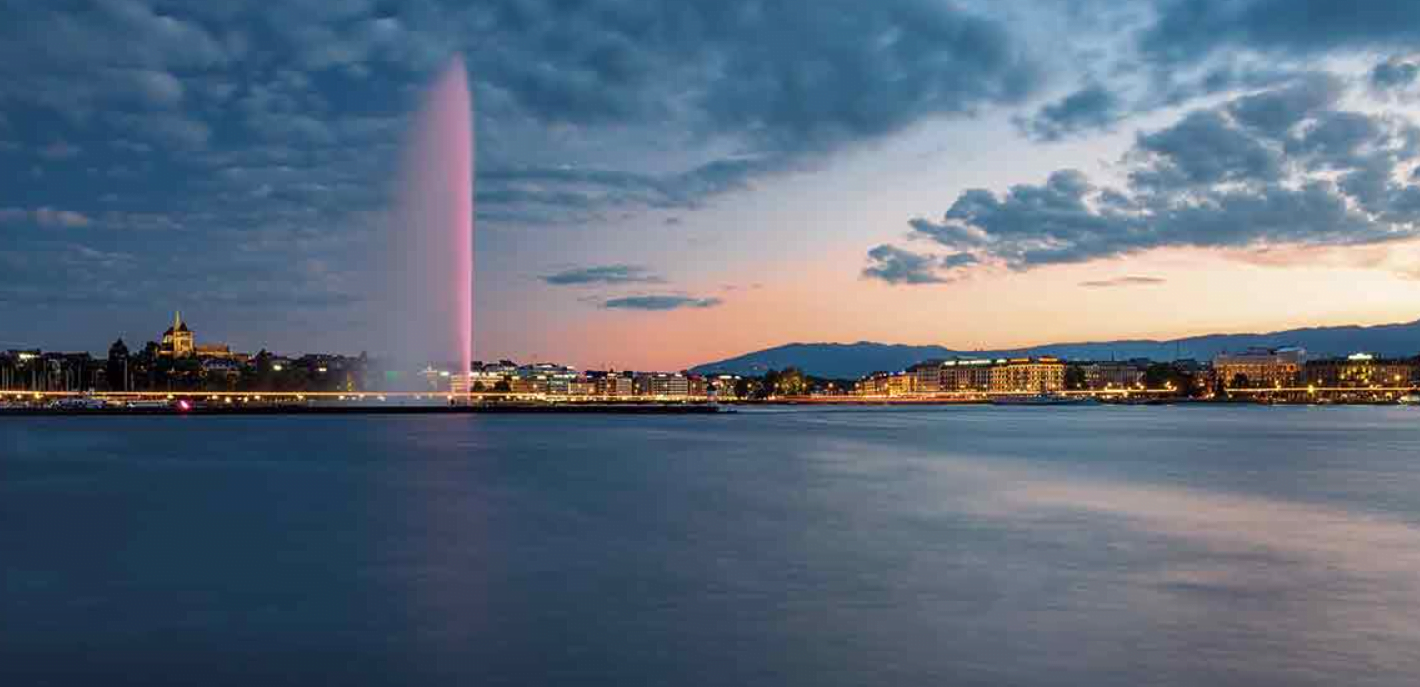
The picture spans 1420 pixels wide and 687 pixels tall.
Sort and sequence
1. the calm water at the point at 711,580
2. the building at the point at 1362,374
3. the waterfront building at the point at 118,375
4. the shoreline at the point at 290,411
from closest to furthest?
the calm water at the point at 711,580 → the shoreline at the point at 290,411 → the waterfront building at the point at 118,375 → the building at the point at 1362,374

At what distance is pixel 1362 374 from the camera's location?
191750 millimetres

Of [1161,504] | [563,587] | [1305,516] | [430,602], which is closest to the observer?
[430,602]

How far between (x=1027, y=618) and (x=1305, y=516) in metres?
11.3

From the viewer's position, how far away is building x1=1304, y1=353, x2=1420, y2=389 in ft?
627

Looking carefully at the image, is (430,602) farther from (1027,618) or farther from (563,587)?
(1027,618)

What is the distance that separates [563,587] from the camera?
11.4 m

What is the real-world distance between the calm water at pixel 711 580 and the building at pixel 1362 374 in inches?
7489

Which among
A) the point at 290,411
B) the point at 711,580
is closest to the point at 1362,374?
the point at 290,411

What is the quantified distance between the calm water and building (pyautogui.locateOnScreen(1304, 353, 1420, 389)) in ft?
624

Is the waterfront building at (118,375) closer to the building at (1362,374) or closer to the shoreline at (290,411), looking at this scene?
the shoreline at (290,411)

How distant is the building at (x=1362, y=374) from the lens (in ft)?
627

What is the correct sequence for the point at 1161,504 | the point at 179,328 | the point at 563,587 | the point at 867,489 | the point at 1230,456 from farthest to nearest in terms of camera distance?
the point at 179,328 < the point at 1230,456 < the point at 867,489 < the point at 1161,504 < the point at 563,587

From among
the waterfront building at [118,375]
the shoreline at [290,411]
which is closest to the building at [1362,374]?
the shoreline at [290,411]

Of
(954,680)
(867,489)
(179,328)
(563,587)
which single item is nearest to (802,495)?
(867,489)
